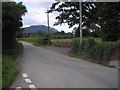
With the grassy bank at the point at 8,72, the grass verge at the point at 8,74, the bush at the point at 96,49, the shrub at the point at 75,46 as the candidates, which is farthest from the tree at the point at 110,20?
the grass verge at the point at 8,74

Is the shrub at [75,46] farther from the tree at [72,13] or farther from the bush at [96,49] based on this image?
the tree at [72,13]

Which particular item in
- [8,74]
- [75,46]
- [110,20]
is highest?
[110,20]

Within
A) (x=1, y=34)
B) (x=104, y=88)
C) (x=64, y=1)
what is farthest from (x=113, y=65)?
(x=64, y=1)

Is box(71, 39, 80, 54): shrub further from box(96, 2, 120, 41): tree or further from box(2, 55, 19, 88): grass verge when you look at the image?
box(2, 55, 19, 88): grass verge

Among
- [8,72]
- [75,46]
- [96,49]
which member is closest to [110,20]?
[96,49]

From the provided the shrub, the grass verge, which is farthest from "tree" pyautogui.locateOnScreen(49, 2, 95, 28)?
the grass verge

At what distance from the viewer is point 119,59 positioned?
37.4 feet

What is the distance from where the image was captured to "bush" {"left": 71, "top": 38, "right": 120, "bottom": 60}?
467 inches

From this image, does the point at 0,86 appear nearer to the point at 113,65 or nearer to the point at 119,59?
the point at 113,65

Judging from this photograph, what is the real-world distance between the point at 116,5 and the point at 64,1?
21165 millimetres

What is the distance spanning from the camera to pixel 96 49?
13.6 m

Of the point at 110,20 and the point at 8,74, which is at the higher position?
the point at 110,20

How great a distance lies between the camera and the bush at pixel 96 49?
1187cm

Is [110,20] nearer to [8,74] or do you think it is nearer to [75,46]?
[75,46]
